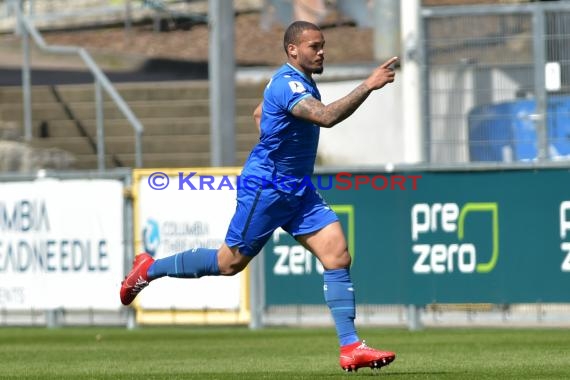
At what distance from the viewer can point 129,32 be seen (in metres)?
29.8

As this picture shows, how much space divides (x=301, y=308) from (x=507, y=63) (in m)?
3.67

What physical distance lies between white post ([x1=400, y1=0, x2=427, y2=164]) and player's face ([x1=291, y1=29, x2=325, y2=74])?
25.3ft

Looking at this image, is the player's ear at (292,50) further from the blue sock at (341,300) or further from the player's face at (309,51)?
the blue sock at (341,300)

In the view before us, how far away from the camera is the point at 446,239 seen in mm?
14906

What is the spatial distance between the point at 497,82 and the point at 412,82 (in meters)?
1.07

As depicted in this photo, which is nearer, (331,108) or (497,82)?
(331,108)

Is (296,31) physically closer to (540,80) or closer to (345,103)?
(345,103)

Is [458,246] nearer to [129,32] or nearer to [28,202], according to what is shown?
[28,202]

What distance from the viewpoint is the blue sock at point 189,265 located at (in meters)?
10.6

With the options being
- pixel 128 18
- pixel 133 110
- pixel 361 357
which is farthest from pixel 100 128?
pixel 361 357

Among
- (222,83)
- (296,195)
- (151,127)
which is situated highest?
(222,83)

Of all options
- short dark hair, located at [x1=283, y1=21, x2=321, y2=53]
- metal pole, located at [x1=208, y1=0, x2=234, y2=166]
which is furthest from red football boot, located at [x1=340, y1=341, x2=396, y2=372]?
metal pole, located at [x1=208, y1=0, x2=234, y2=166]

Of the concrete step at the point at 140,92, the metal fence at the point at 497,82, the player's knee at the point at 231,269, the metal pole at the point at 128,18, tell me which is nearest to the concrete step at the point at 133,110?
the concrete step at the point at 140,92

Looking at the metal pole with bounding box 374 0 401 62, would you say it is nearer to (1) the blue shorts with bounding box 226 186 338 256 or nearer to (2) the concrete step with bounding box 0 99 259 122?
(2) the concrete step with bounding box 0 99 259 122
